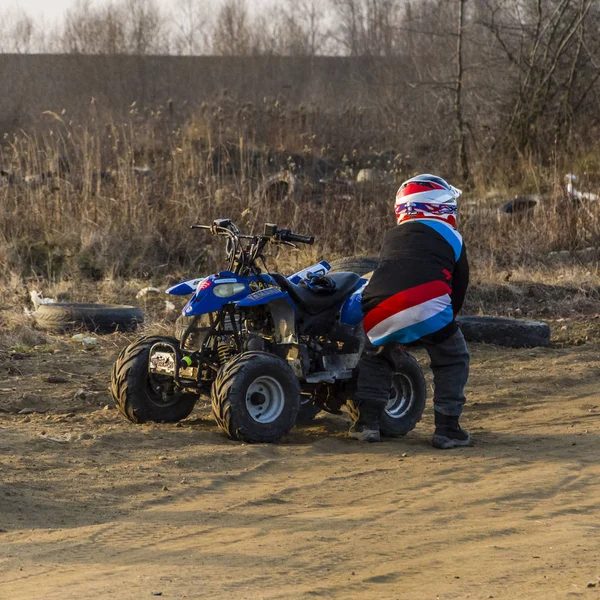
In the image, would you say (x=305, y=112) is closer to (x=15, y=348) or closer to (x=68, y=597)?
(x=15, y=348)

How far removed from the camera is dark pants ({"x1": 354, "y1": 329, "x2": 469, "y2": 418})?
21.5 ft

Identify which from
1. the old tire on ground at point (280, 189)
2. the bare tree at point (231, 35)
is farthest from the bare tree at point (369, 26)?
the old tire on ground at point (280, 189)

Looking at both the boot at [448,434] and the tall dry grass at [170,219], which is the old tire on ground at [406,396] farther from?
the tall dry grass at [170,219]

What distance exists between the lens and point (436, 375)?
21.8ft

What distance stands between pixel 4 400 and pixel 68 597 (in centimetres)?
401

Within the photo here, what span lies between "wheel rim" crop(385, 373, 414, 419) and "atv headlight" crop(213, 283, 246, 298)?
1.32 meters

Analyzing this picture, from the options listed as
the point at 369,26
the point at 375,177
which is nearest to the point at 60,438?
the point at 375,177

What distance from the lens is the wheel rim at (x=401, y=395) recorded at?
23.0 feet

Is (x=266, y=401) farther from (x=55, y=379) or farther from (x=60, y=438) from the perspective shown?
(x=55, y=379)

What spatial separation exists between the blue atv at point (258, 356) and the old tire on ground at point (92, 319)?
10.5 feet

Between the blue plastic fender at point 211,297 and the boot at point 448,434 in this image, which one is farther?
the boot at point 448,434

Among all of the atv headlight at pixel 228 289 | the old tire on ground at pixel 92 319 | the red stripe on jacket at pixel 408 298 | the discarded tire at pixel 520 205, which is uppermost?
the discarded tire at pixel 520 205

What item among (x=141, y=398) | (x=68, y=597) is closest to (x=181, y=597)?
(x=68, y=597)

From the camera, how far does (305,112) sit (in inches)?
943
